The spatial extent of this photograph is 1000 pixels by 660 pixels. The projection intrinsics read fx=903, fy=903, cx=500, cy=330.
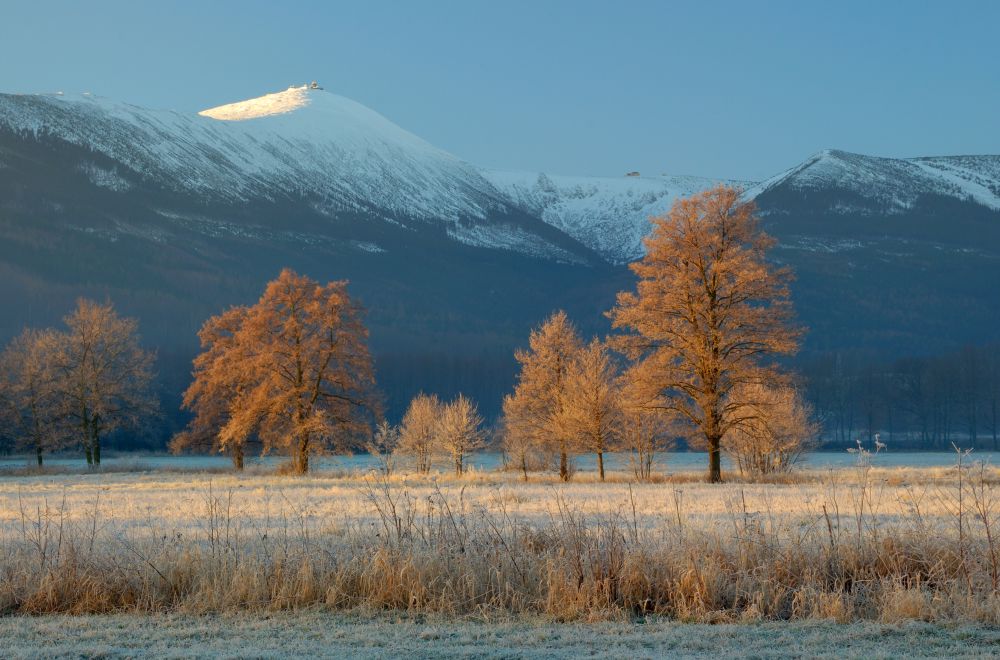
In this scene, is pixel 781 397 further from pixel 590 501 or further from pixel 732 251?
pixel 590 501

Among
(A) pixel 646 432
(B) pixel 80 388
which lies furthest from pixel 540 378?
(B) pixel 80 388

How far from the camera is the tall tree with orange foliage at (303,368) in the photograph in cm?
4406

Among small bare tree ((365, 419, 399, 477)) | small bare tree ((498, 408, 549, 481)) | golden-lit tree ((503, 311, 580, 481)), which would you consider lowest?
small bare tree ((498, 408, 549, 481))

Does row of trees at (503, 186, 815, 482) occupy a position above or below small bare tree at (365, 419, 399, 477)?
above

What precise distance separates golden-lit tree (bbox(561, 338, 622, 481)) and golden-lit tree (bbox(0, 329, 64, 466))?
1326 inches

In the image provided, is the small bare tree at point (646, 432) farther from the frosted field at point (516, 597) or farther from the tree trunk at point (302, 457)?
the frosted field at point (516, 597)

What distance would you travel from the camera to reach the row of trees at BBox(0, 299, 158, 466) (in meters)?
56.6

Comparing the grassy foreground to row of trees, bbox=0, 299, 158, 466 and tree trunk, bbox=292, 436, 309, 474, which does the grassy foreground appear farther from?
row of trees, bbox=0, 299, 158, 466

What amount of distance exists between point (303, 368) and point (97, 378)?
19520mm

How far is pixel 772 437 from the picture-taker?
36.9 m

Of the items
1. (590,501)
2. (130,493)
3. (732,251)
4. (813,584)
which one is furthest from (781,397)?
(813,584)

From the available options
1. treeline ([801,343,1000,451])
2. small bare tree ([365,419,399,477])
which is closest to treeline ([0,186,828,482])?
small bare tree ([365,419,399,477])

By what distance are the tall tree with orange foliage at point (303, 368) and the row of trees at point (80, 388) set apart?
1493cm

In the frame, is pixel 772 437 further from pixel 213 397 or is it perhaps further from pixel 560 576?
pixel 213 397
